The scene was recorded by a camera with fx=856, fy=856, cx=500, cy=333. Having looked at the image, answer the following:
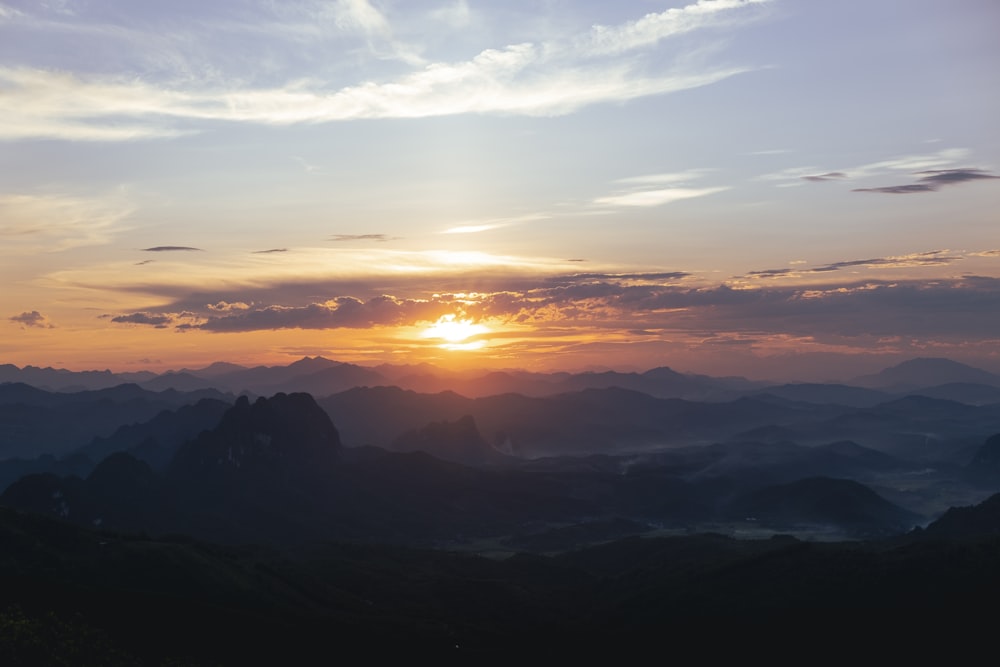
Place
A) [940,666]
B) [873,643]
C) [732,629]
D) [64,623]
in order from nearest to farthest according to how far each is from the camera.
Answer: [64,623], [940,666], [873,643], [732,629]

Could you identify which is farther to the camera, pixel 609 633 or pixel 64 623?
pixel 609 633

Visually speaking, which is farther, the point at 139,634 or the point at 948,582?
the point at 948,582

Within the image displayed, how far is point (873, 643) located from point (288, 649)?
4465 inches

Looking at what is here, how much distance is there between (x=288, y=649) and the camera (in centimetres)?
16050

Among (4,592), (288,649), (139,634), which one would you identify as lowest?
(288,649)

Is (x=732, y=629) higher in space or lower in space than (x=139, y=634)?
lower

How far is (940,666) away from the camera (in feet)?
511

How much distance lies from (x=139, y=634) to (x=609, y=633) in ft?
336

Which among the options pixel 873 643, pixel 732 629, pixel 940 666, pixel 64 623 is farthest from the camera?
pixel 732 629

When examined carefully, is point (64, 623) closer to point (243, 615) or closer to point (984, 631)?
point (243, 615)

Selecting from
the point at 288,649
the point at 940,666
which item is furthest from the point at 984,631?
the point at 288,649

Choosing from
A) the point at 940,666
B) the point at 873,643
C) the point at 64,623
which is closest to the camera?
the point at 64,623

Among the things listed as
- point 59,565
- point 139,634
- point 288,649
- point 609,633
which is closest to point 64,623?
point 139,634

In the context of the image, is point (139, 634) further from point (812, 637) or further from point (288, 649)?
point (812, 637)
